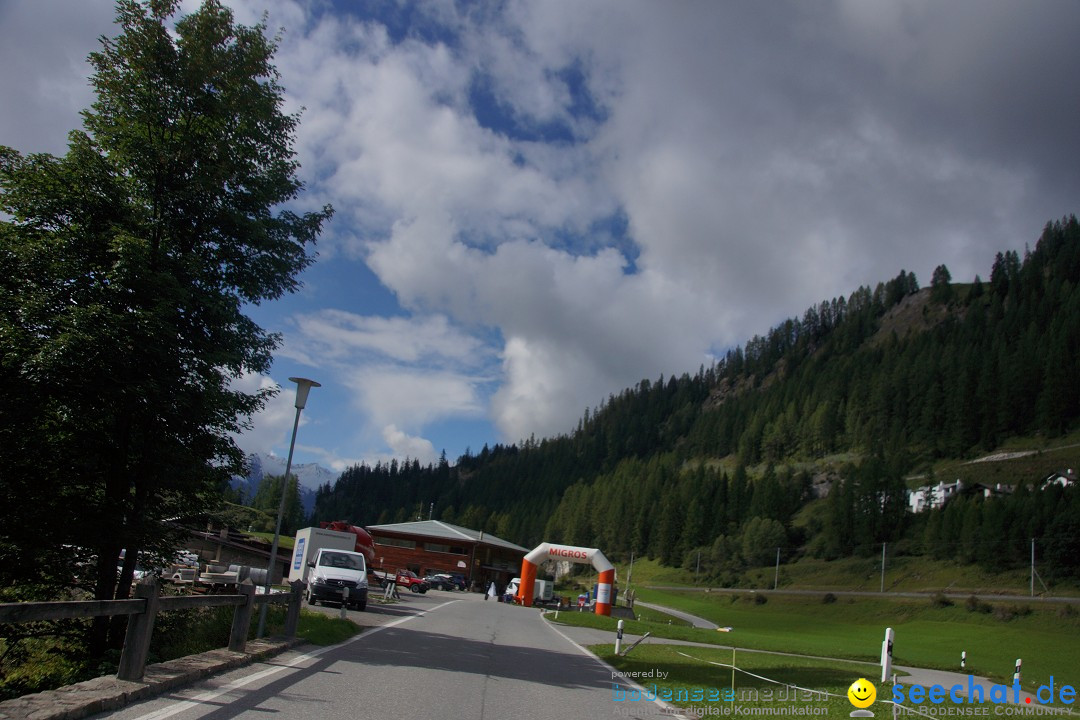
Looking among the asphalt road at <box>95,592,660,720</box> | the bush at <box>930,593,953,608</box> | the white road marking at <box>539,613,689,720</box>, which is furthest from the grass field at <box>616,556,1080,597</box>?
the asphalt road at <box>95,592,660,720</box>

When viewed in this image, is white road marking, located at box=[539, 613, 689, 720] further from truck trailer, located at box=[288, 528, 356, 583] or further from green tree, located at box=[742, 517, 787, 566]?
green tree, located at box=[742, 517, 787, 566]

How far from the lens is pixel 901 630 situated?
54562 millimetres

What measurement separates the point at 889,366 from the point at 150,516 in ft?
580

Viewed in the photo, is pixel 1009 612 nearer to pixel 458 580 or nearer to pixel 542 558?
pixel 542 558

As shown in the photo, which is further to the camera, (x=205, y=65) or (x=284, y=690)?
(x=205, y=65)

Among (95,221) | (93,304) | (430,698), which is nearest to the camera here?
(430,698)

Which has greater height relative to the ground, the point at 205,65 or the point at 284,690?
the point at 205,65

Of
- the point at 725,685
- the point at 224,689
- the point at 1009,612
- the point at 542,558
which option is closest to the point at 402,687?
the point at 224,689

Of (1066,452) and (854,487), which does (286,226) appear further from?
(1066,452)

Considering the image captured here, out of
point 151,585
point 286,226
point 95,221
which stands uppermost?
point 286,226

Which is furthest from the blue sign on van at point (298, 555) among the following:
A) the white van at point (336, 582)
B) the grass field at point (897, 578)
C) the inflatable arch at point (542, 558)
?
the grass field at point (897, 578)

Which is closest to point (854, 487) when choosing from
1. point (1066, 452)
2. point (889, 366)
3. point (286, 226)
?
point (1066, 452)

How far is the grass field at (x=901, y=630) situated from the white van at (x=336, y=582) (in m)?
11.3

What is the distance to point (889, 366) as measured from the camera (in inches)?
6624
